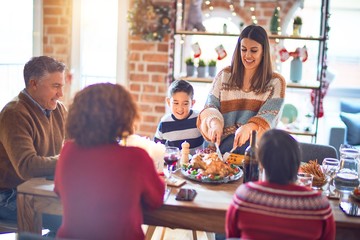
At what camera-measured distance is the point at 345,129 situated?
4.71m

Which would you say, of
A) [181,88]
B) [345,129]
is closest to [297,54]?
[345,129]

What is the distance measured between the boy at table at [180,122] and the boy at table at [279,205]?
54.9 inches

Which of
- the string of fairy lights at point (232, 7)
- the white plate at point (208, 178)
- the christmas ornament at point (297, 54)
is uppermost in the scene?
the string of fairy lights at point (232, 7)

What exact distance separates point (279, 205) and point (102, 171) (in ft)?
1.90

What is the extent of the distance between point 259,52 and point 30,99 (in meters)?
1.19

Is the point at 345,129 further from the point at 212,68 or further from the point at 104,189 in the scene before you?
the point at 104,189

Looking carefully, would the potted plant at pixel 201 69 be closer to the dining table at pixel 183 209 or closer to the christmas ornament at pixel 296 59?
the christmas ornament at pixel 296 59

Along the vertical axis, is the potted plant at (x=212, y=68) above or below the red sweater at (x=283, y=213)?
above

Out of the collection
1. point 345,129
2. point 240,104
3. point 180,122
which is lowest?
point 345,129

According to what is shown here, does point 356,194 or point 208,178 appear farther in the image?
point 208,178

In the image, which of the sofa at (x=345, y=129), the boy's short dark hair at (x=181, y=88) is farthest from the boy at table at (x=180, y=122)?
the sofa at (x=345, y=129)

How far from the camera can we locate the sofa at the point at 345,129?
4684mm

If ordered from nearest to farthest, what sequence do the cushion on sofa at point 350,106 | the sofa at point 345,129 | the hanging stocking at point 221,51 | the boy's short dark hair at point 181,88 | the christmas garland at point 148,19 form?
the boy's short dark hair at point 181,88, the hanging stocking at point 221,51, the christmas garland at point 148,19, the sofa at point 345,129, the cushion on sofa at point 350,106

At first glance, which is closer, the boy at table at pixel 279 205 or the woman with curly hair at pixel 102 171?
the boy at table at pixel 279 205
